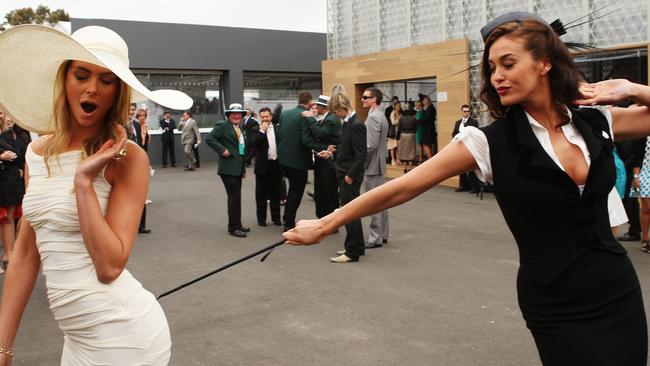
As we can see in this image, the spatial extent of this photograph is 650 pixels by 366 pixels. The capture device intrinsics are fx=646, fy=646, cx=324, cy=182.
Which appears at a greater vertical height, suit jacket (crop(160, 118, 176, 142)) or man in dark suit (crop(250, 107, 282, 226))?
suit jacket (crop(160, 118, 176, 142))

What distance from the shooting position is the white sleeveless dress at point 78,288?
1995mm

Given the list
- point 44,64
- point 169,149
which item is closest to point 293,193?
point 44,64

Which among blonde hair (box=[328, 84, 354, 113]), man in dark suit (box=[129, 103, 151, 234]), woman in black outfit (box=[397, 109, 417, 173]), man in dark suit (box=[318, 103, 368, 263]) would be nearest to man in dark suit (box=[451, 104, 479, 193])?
woman in black outfit (box=[397, 109, 417, 173])

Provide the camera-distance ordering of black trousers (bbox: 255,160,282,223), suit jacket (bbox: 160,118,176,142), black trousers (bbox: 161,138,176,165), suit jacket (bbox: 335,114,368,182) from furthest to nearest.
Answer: black trousers (bbox: 161,138,176,165)
suit jacket (bbox: 160,118,176,142)
black trousers (bbox: 255,160,282,223)
suit jacket (bbox: 335,114,368,182)

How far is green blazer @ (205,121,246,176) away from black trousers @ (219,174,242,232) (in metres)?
0.11

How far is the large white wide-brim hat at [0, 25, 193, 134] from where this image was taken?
200 centimetres

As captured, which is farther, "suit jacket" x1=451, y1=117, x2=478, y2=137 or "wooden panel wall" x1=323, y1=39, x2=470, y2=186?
"wooden panel wall" x1=323, y1=39, x2=470, y2=186

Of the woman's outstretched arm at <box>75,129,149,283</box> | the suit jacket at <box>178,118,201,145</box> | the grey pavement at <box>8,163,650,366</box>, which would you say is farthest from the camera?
the suit jacket at <box>178,118,201,145</box>

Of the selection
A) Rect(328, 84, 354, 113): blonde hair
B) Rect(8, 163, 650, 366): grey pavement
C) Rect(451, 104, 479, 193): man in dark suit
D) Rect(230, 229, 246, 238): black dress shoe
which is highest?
Rect(328, 84, 354, 113): blonde hair

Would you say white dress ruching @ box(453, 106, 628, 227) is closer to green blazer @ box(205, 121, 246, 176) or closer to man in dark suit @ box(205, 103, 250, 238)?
man in dark suit @ box(205, 103, 250, 238)

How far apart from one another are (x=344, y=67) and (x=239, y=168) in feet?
31.5

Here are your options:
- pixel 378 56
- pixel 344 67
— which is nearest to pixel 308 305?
pixel 378 56

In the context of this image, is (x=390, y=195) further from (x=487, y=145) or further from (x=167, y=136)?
(x=167, y=136)

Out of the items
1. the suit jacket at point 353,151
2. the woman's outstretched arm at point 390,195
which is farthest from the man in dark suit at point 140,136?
the woman's outstretched arm at point 390,195
